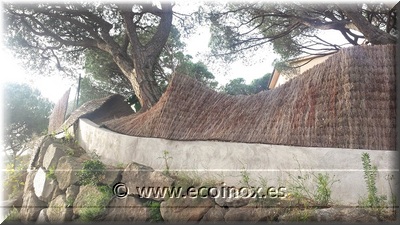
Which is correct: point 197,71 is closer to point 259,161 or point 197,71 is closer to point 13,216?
point 259,161

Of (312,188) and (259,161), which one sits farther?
(259,161)

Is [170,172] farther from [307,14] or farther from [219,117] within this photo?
[307,14]

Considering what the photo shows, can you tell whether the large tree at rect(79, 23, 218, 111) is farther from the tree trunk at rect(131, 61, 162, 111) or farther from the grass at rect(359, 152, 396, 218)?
the grass at rect(359, 152, 396, 218)

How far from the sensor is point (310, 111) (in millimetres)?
2932

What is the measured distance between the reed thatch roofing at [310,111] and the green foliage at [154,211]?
2.24 feet

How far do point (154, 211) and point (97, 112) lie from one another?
205 centimetres

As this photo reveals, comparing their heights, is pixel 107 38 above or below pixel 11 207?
above

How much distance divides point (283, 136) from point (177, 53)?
1982 mm

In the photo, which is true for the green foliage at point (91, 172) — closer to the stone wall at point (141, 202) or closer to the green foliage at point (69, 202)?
the stone wall at point (141, 202)

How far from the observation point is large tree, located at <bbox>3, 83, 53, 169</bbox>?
378 cm

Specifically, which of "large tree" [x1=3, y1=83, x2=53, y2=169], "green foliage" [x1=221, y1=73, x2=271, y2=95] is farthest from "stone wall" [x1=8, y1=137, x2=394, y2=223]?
"green foliage" [x1=221, y1=73, x2=271, y2=95]

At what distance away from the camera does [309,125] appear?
287 cm

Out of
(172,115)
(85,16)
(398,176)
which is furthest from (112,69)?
(398,176)

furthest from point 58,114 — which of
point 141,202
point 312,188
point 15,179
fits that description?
point 312,188
